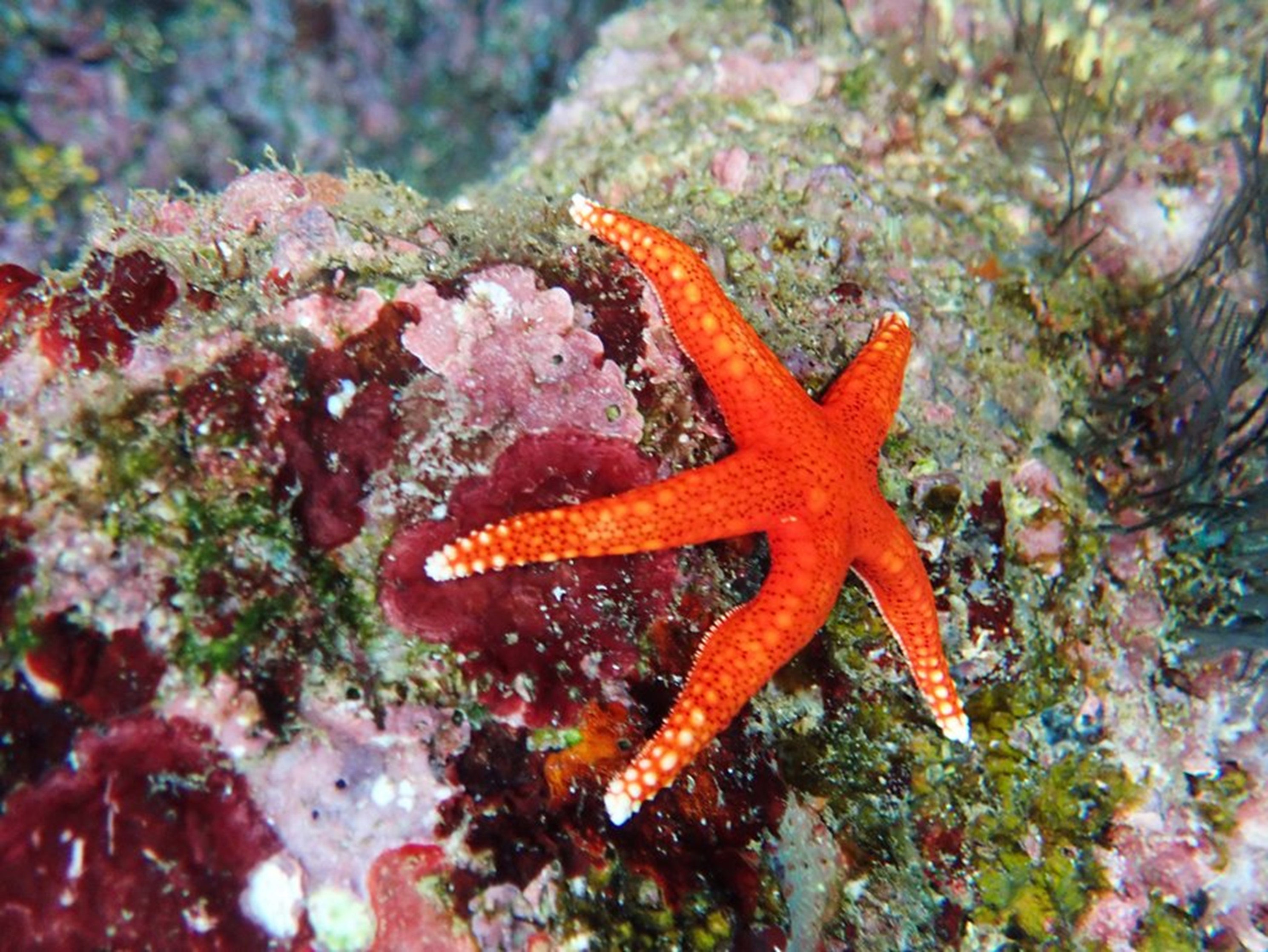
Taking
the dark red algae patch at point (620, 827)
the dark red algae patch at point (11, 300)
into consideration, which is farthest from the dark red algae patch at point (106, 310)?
the dark red algae patch at point (620, 827)

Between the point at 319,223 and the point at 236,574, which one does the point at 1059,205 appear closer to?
the point at 319,223

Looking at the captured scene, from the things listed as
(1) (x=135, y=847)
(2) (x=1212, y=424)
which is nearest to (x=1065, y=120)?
(2) (x=1212, y=424)

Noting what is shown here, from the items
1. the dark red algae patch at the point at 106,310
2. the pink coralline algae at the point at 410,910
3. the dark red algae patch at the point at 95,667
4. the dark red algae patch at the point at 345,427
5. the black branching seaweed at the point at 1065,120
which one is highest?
the black branching seaweed at the point at 1065,120

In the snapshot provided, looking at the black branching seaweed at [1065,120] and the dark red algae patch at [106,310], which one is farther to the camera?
the black branching seaweed at [1065,120]

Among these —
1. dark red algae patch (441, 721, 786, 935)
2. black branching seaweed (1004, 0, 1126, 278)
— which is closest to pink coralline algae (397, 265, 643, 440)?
dark red algae patch (441, 721, 786, 935)

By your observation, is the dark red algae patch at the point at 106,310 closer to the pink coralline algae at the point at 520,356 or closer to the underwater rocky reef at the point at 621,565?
the underwater rocky reef at the point at 621,565

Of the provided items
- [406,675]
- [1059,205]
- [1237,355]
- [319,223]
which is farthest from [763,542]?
[1059,205]

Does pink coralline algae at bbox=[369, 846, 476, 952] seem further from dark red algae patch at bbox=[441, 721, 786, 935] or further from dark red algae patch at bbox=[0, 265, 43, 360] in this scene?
dark red algae patch at bbox=[0, 265, 43, 360]
